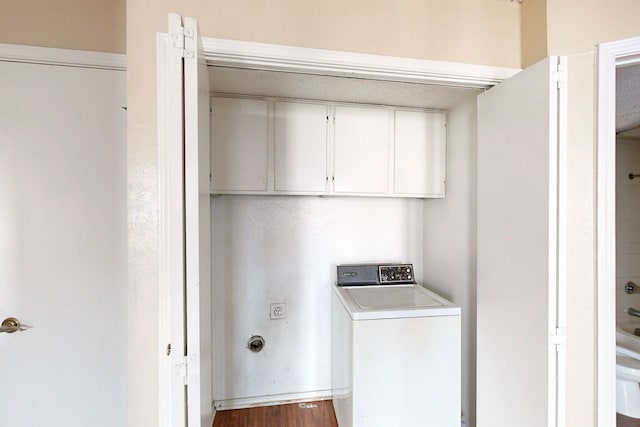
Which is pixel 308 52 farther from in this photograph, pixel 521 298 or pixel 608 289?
pixel 608 289

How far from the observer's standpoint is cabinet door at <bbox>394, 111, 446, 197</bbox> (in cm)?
192

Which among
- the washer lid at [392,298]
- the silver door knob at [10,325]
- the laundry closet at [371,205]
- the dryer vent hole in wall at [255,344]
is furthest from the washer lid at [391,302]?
the silver door knob at [10,325]

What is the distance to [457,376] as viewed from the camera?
4.94 ft

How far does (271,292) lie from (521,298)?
1.56 m

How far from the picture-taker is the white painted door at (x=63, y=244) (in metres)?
1.13

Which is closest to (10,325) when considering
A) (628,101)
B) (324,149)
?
(324,149)

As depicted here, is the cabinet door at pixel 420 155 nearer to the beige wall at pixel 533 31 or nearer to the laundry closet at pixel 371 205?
the laundry closet at pixel 371 205

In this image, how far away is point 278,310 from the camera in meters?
2.02

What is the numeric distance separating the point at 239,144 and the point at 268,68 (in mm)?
741

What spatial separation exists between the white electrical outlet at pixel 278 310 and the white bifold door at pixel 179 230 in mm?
1285

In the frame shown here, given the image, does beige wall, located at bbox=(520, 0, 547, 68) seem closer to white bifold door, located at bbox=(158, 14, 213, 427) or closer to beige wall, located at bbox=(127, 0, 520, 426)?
beige wall, located at bbox=(127, 0, 520, 426)

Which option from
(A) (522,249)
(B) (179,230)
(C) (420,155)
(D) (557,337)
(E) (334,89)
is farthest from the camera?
(C) (420,155)

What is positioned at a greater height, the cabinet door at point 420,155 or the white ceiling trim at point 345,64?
the white ceiling trim at point 345,64

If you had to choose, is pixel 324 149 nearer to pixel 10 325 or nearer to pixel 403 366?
pixel 403 366
